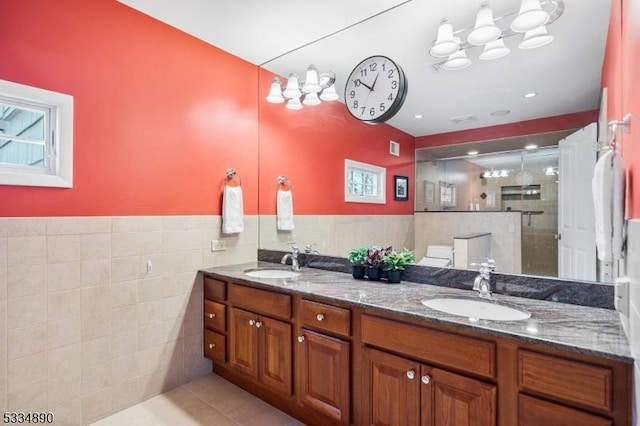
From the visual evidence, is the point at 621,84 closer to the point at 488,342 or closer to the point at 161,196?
the point at 488,342

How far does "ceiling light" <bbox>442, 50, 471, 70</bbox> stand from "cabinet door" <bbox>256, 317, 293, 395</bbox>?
1927mm

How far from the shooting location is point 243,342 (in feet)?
7.43

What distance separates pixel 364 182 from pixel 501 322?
1.58 meters

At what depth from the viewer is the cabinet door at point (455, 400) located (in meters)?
1.28

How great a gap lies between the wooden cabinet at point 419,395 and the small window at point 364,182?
1280 mm

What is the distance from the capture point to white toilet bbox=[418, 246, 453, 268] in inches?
82.1

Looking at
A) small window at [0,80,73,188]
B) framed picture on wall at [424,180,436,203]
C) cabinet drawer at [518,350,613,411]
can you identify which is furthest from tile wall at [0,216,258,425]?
cabinet drawer at [518,350,613,411]

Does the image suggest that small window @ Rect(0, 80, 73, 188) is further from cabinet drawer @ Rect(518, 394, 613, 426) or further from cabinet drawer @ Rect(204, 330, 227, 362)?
cabinet drawer @ Rect(518, 394, 613, 426)

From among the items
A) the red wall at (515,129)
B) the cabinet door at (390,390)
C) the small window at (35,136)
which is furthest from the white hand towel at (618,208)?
the small window at (35,136)

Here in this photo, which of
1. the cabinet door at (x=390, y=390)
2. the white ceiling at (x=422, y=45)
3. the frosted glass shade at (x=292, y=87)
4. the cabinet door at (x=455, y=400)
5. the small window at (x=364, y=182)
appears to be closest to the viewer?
the cabinet door at (x=455, y=400)

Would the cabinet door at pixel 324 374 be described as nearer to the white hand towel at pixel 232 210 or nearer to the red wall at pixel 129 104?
the white hand towel at pixel 232 210

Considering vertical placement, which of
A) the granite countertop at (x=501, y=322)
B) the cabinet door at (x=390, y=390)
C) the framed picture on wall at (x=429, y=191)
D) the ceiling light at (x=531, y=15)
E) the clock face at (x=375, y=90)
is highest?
the ceiling light at (x=531, y=15)

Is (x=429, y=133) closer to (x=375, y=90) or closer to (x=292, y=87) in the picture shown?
(x=375, y=90)

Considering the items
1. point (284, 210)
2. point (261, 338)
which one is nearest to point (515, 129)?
point (284, 210)
